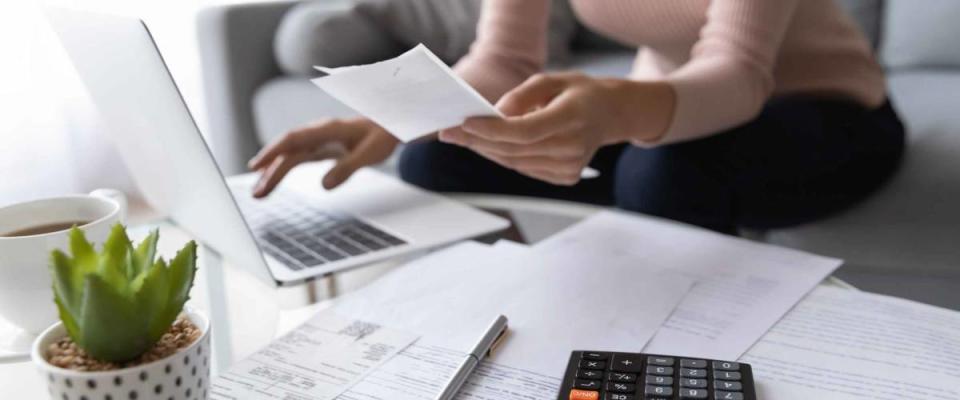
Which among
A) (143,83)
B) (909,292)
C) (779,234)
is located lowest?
(779,234)

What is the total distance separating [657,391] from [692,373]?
0.09 ft

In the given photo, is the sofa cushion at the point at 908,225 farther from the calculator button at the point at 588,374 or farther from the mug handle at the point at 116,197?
the mug handle at the point at 116,197

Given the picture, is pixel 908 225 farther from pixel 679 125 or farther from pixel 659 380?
pixel 659 380

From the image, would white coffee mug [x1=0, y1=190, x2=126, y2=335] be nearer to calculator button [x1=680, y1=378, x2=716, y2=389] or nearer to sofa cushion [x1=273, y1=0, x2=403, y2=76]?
calculator button [x1=680, y1=378, x2=716, y2=389]

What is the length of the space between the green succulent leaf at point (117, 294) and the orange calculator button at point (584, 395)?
8.0 inches

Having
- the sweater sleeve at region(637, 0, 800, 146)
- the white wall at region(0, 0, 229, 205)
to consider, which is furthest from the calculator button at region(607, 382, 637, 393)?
the white wall at region(0, 0, 229, 205)

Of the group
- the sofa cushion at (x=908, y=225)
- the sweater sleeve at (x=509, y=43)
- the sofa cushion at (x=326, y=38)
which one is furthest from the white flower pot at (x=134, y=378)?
the sofa cushion at (x=326, y=38)

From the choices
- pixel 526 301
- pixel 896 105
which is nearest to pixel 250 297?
pixel 526 301

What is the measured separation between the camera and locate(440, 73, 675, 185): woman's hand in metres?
0.65

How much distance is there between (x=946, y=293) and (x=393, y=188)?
0.49 m

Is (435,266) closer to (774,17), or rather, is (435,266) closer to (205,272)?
(205,272)

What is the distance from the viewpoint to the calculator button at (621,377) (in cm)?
47

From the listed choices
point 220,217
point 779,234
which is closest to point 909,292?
point 779,234

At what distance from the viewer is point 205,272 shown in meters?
0.71
